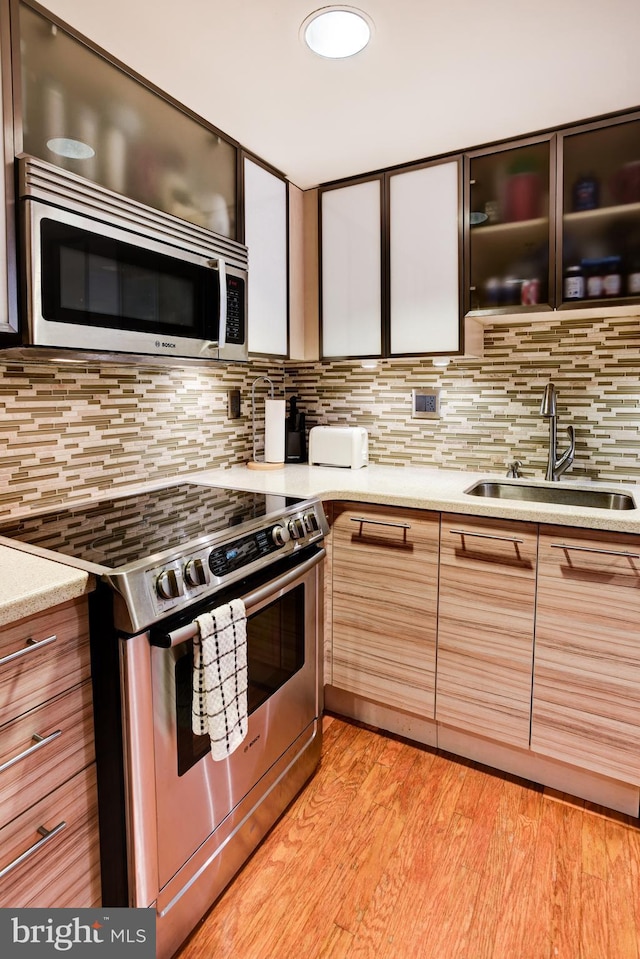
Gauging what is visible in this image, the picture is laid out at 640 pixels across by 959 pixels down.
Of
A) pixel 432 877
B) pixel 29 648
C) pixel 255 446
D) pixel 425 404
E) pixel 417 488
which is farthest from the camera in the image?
pixel 255 446

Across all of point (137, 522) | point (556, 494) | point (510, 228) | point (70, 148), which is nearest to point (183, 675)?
point (137, 522)

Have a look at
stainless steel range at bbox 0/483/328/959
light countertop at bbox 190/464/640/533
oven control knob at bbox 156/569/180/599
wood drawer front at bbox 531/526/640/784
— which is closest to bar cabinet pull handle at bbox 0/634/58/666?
stainless steel range at bbox 0/483/328/959

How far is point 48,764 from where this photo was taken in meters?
1.06

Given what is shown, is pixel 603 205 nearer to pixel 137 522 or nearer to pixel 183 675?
pixel 137 522

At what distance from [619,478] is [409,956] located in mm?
1703

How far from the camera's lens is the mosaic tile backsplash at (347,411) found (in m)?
1.68

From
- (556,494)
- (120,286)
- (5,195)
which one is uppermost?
(5,195)

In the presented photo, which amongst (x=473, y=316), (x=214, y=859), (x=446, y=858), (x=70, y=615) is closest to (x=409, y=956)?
(x=446, y=858)

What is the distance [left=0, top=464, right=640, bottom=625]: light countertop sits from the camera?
40.4 inches

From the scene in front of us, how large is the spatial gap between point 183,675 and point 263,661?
0.32m

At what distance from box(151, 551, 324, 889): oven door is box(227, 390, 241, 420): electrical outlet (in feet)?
3.33

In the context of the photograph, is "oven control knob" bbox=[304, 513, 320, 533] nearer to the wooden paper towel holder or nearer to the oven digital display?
the oven digital display

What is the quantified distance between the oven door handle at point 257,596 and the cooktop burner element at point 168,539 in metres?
0.05

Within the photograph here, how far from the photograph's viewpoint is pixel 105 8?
4.36 ft
